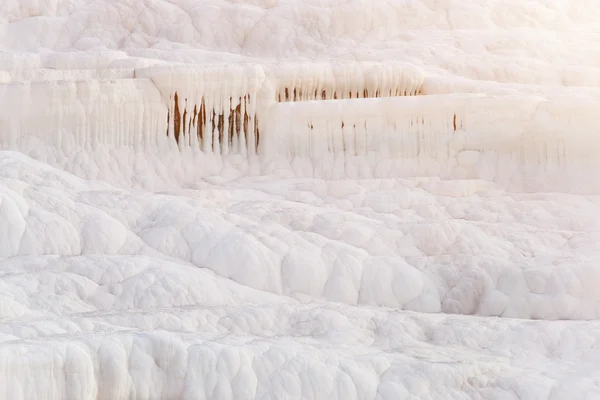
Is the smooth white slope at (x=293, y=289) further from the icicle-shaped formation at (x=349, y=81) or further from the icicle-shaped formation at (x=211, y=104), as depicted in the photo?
the icicle-shaped formation at (x=349, y=81)

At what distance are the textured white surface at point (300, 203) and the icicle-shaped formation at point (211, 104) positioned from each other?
3cm

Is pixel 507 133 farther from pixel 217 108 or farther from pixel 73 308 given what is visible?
pixel 73 308

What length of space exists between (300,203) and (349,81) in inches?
122

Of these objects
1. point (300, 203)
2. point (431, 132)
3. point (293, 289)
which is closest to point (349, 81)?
point (431, 132)

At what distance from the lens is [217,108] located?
44.6 feet

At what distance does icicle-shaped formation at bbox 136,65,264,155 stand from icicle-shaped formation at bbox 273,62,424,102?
0.56 m

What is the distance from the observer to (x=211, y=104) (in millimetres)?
13578

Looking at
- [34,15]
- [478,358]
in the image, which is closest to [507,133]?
[478,358]

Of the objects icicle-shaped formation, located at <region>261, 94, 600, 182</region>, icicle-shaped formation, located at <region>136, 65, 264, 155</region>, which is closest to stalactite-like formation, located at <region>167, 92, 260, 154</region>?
icicle-shaped formation, located at <region>136, 65, 264, 155</region>

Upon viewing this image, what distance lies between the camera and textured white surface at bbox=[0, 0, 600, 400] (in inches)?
293

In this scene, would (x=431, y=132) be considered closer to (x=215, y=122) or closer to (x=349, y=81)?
(x=349, y=81)

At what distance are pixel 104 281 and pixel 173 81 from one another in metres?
4.99

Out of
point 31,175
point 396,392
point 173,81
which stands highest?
point 173,81

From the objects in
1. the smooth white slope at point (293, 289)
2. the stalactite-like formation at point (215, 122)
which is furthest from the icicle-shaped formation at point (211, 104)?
the smooth white slope at point (293, 289)
